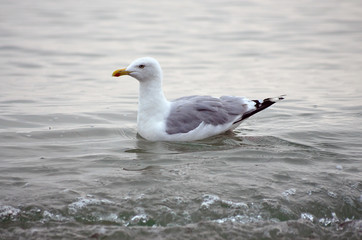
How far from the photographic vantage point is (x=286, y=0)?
64.4 feet

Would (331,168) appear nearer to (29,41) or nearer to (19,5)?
(29,41)

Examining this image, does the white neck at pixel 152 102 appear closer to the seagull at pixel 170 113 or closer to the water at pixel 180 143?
the seagull at pixel 170 113

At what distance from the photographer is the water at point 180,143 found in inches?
182

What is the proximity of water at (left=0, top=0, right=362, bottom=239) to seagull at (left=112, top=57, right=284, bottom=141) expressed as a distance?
0.16 metres

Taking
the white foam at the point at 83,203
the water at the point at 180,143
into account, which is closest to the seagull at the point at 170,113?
the water at the point at 180,143

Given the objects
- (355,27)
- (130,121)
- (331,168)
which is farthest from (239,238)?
(355,27)

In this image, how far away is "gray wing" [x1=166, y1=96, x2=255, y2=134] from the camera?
699 cm

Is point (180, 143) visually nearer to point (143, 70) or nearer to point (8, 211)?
point (143, 70)

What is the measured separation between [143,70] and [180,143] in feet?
3.40

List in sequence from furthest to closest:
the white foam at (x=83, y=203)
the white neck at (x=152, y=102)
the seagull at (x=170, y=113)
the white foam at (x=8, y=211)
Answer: the white neck at (x=152, y=102) → the seagull at (x=170, y=113) → the white foam at (x=83, y=203) → the white foam at (x=8, y=211)

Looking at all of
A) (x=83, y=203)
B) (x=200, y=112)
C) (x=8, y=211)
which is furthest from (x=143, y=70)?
(x=8, y=211)

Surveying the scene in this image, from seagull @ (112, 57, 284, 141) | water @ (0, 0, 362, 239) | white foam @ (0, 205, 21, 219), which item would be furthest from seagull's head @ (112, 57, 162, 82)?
white foam @ (0, 205, 21, 219)

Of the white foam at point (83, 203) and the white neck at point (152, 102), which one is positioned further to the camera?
the white neck at point (152, 102)

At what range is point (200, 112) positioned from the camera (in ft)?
23.5
